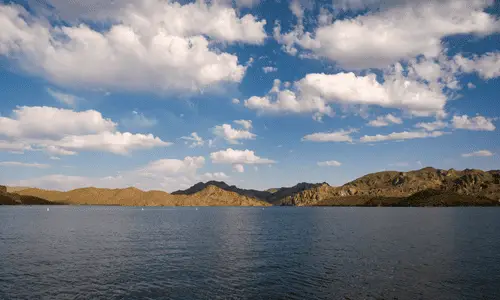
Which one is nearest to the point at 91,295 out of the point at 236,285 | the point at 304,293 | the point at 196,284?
the point at 196,284

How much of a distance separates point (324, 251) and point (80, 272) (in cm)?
4492

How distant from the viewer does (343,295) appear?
37312mm

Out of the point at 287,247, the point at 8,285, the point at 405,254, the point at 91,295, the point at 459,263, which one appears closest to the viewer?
the point at 91,295

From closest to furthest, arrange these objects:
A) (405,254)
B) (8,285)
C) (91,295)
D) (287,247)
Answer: (91,295), (8,285), (405,254), (287,247)

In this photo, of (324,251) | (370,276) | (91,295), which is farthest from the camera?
(324,251)

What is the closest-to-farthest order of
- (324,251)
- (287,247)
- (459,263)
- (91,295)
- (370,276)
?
(91,295), (370,276), (459,263), (324,251), (287,247)

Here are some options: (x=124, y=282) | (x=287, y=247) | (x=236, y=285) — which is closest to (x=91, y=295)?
(x=124, y=282)

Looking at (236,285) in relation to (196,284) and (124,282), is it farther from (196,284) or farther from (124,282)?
(124,282)

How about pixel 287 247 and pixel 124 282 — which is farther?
pixel 287 247

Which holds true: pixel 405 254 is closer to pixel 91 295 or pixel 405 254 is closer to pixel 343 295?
pixel 343 295

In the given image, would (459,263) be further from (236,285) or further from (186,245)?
(186,245)

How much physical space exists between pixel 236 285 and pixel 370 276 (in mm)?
19098

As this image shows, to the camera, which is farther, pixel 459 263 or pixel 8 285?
pixel 459 263

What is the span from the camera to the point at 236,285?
41.3 metres
